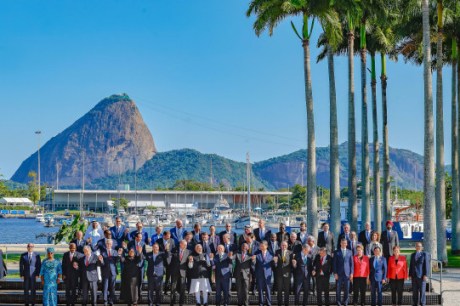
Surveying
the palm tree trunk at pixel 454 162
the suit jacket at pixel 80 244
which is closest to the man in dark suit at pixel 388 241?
the suit jacket at pixel 80 244

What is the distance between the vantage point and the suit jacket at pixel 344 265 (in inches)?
815

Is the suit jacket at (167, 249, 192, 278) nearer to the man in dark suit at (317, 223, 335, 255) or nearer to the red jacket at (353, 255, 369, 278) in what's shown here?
the man in dark suit at (317, 223, 335, 255)

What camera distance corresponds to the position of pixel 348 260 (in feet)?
68.0

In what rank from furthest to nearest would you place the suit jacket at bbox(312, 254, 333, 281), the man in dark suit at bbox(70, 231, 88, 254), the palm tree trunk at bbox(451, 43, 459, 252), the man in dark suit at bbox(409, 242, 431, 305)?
the palm tree trunk at bbox(451, 43, 459, 252), the man in dark suit at bbox(70, 231, 88, 254), the suit jacket at bbox(312, 254, 333, 281), the man in dark suit at bbox(409, 242, 431, 305)

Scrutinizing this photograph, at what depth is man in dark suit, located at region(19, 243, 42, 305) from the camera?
67.5ft

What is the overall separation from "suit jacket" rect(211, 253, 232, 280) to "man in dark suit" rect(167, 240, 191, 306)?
2.90 ft

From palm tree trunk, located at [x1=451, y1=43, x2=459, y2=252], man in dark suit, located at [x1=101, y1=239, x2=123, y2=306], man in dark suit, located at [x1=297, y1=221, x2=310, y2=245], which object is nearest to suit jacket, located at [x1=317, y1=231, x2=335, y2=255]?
man in dark suit, located at [x1=297, y1=221, x2=310, y2=245]

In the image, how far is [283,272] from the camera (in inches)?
830

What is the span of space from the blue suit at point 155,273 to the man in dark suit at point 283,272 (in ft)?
10.4

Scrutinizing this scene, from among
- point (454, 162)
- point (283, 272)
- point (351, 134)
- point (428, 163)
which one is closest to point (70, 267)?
point (283, 272)

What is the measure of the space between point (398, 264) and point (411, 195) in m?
170

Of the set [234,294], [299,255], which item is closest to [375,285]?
[299,255]

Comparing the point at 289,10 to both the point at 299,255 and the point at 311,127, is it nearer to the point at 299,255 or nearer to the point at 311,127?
the point at 311,127

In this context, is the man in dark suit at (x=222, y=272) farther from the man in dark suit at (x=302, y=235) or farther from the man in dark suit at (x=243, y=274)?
the man in dark suit at (x=302, y=235)
